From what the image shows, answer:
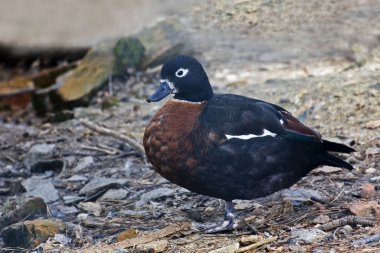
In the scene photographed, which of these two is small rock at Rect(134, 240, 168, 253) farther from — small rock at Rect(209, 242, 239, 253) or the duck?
the duck

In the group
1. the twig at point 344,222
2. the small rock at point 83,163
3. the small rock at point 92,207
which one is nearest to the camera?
the twig at point 344,222

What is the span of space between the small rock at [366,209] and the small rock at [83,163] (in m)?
2.70

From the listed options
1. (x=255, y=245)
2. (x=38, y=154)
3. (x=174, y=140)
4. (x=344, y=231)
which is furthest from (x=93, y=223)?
(x=38, y=154)

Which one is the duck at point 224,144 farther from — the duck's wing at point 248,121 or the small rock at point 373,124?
the small rock at point 373,124

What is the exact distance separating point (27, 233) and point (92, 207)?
84cm

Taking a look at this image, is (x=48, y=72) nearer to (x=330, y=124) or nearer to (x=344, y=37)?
(x=344, y=37)

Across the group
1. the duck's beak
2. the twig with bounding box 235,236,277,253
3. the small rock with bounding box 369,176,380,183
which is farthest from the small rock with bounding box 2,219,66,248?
the small rock with bounding box 369,176,380,183

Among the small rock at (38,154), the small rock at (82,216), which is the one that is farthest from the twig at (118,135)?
the small rock at (82,216)

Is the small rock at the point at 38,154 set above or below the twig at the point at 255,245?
above

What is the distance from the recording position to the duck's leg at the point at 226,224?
16.9ft

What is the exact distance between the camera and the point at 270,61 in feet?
28.6

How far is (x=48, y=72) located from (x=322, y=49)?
3.22 m

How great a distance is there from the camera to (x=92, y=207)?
6.04 m

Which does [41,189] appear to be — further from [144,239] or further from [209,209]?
[144,239]
